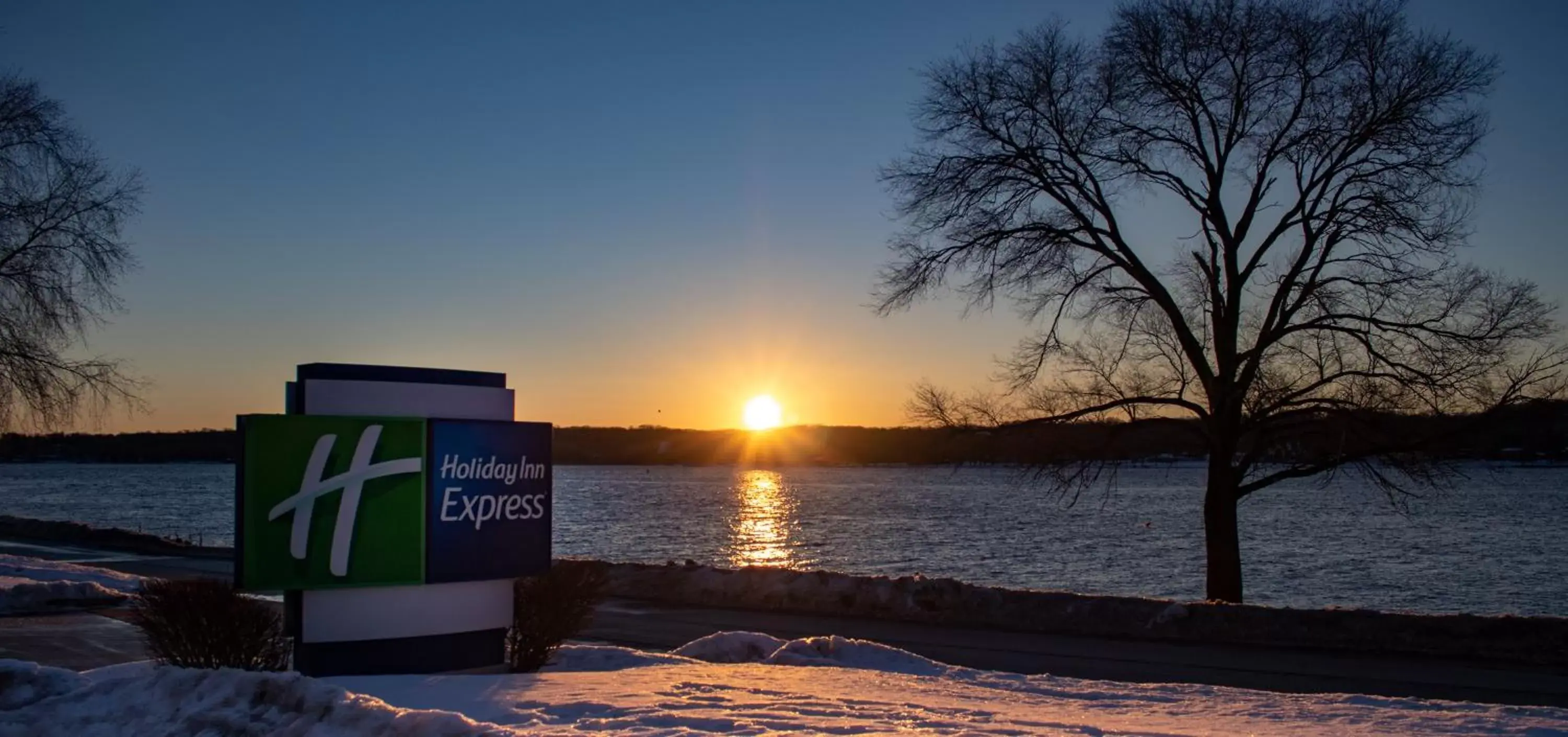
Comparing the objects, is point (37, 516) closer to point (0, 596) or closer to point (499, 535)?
point (0, 596)

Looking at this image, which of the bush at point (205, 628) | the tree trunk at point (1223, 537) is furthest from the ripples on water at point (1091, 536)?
the bush at point (205, 628)

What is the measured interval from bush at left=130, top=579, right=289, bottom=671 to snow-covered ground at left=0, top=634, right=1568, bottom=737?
0.62 meters

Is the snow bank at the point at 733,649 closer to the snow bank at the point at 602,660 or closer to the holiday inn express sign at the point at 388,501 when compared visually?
the snow bank at the point at 602,660

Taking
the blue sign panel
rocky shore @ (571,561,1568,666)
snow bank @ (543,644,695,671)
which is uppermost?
the blue sign panel

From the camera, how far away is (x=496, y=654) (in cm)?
1187

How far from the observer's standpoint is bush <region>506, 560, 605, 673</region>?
12.1 metres

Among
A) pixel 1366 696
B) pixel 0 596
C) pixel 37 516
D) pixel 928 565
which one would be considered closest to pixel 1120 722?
pixel 1366 696

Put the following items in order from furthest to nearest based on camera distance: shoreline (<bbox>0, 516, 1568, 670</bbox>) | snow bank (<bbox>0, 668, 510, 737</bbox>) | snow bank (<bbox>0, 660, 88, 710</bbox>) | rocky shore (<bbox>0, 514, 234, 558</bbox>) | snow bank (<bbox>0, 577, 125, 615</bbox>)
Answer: rocky shore (<bbox>0, 514, 234, 558</bbox>), snow bank (<bbox>0, 577, 125, 615</bbox>), shoreline (<bbox>0, 516, 1568, 670</bbox>), snow bank (<bbox>0, 660, 88, 710</bbox>), snow bank (<bbox>0, 668, 510, 737</bbox>)

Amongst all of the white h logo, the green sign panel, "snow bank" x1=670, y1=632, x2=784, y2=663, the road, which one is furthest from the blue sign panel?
the road

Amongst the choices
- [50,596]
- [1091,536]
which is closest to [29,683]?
[50,596]

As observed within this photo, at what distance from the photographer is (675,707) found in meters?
8.84

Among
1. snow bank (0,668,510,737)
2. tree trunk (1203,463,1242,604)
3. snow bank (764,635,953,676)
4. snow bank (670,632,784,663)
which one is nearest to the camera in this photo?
snow bank (0,668,510,737)

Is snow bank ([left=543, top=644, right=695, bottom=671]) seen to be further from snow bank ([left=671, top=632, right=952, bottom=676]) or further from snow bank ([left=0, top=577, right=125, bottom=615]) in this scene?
snow bank ([left=0, top=577, right=125, bottom=615])

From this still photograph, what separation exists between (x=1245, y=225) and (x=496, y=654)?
12.8 metres
